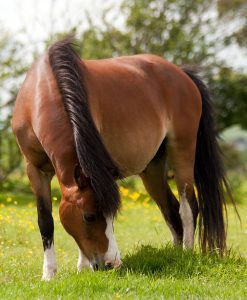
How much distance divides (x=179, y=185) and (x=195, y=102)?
894 millimetres

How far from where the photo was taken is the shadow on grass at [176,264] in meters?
5.05

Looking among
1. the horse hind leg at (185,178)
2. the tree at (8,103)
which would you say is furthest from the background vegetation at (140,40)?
the horse hind leg at (185,178)

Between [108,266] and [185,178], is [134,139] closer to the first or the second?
[185,178]

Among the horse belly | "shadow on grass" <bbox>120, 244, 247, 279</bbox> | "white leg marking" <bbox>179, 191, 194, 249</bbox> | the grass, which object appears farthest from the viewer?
"white leg marking" <bbox>179, 191, 194, 249</bbox>

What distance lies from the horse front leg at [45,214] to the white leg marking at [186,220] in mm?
1542

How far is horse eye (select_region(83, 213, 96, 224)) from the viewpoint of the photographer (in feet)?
15.5

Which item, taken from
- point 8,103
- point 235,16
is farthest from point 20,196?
point 235,16

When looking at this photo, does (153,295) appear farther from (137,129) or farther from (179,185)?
(179,185)

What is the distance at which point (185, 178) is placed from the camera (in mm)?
6594

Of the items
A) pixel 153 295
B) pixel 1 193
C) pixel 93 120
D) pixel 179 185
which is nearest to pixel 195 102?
pixel 179 185

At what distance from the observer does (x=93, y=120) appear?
5.04m

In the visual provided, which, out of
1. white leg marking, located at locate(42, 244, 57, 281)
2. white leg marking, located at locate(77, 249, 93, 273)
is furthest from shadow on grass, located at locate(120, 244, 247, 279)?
white leg marking, located at locate(42, 244, 57, 281)

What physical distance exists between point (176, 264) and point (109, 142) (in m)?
1.21

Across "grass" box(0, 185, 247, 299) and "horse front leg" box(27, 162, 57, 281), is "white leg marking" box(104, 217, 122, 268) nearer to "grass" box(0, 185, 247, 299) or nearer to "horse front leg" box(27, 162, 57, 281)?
"grass" box(0, 185, 247, 299)
